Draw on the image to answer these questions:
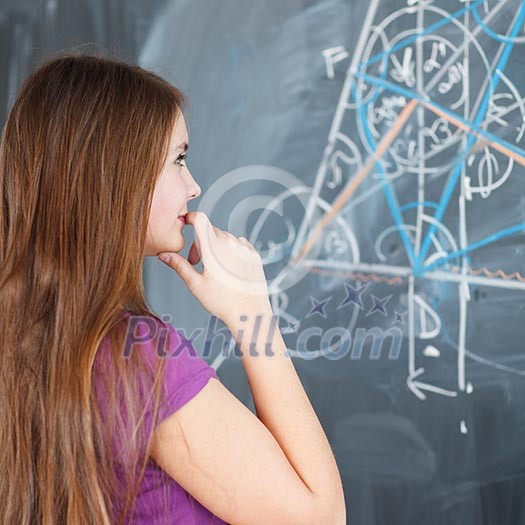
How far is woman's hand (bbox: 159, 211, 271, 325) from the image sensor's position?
0.83m

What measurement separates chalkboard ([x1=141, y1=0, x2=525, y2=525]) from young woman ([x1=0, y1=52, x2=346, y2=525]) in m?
0.67

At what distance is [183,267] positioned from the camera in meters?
0.86

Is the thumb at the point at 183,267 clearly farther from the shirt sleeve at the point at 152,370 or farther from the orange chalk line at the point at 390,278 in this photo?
the orange chalk line at the point at 390,278

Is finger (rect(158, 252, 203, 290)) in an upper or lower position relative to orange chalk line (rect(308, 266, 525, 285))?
upper

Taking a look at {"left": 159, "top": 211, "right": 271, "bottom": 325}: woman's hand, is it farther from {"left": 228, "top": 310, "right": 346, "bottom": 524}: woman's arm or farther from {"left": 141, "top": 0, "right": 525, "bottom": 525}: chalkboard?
{"left": 141, "top": 0, "right": 525, "bottom": 525}: chalkboard

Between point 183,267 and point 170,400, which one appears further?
point 183,267

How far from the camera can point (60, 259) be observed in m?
0.77

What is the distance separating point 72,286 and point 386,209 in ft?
2.68

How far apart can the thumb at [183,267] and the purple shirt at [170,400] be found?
9 cm

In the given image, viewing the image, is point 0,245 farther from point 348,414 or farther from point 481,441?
point 481,441

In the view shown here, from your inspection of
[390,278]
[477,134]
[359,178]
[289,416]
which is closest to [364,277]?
[390,278]

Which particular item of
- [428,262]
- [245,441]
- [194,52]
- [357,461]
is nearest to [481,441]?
[357,461]

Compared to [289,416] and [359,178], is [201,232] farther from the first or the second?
[359,178]

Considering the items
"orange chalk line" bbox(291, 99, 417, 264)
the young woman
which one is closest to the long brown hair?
the young woman
